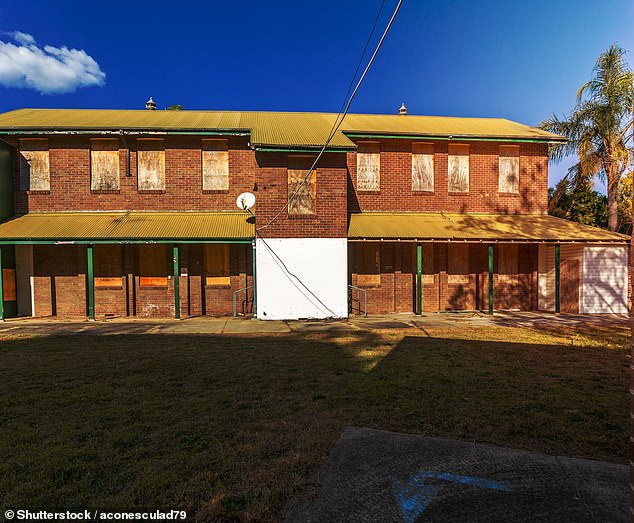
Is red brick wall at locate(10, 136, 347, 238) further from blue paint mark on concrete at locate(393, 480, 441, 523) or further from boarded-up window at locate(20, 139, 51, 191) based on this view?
blue paint mark on concrete at locate(393, 480, 441, 523)

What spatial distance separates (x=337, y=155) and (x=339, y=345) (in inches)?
279

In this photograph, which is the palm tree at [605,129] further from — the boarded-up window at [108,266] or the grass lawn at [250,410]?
the boarded-up window at [108,266]

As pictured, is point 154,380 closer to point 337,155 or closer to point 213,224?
point 213,224

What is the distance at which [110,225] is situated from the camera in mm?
13234

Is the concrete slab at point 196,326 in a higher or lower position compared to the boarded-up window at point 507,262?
lower

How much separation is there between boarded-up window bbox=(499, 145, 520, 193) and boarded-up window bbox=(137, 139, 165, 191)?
1335 centimetres

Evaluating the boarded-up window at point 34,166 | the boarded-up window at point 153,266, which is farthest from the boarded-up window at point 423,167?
the boarded-up window at point 34,166

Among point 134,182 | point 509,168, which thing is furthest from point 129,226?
point 509,168

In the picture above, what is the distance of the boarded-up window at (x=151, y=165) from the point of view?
14.3m

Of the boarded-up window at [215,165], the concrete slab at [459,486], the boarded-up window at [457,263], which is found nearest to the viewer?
the concrete slab at [459,486]

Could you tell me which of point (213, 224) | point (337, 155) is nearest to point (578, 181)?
point (337, 155)

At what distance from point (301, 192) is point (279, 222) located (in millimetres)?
1319

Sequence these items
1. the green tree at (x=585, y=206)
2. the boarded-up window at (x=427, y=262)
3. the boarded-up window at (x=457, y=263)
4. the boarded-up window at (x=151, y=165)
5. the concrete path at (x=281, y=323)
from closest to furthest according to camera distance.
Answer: the concrete path at (x=281, y=323), the boarded-up window at (x=151, y=165), the boarded-up window at (x=427, y=262), the boarded-up window at (x=457, y=263), the green tree at (x=585, y=206)

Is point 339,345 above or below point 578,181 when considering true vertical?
below
